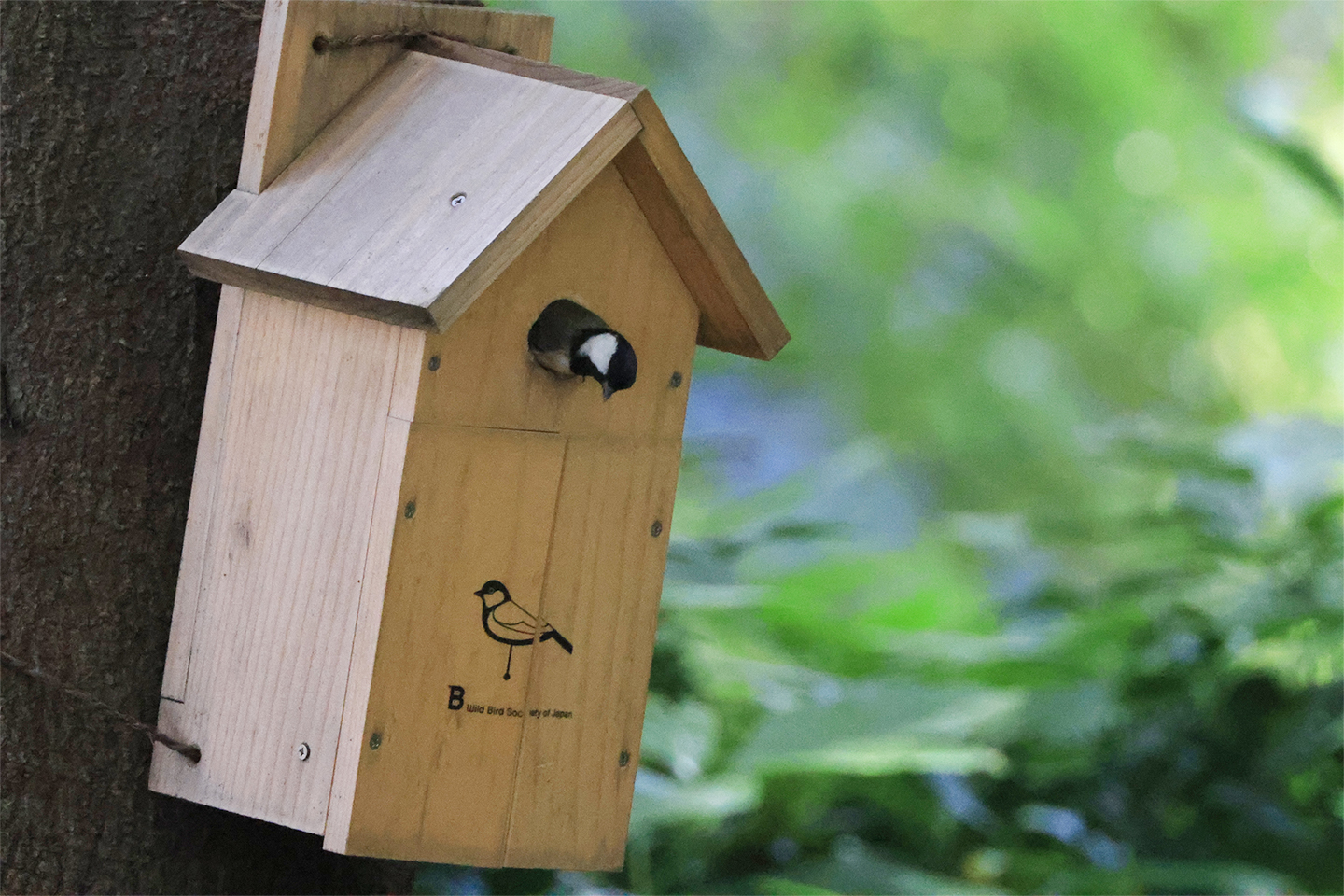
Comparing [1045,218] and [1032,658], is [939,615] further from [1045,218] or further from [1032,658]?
[1045,218]

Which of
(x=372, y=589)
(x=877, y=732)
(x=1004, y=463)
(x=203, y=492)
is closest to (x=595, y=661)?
(x=372, y=589)

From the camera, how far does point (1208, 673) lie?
2391mm

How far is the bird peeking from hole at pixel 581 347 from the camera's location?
110cm

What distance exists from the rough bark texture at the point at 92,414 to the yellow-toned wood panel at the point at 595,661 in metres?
0.33

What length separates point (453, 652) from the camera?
112 cm

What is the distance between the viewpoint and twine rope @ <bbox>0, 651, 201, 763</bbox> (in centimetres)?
115

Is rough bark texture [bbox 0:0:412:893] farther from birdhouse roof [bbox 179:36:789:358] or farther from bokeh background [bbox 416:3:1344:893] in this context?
bokeh background [bbox 416:3:1344:893]

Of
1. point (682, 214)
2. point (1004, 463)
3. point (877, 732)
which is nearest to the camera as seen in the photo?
point (682, 214)

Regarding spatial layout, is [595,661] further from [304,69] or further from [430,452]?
[304,69]

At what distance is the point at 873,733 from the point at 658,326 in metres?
0.77

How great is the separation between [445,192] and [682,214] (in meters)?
0.21

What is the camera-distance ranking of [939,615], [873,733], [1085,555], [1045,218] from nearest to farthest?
[873,733]
[939,615]
[1085,555]
[1045,218]

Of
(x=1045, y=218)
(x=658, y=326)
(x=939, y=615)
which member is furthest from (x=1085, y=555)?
(x=658, y=326)

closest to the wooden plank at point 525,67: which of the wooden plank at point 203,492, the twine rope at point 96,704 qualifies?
the wooden plank at point 203,492
